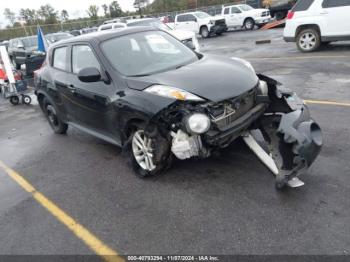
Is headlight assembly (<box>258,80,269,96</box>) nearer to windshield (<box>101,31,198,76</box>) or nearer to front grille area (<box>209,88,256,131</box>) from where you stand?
front grille area (<box>209,88,256,131</box>)

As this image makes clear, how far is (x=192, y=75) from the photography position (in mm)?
4207

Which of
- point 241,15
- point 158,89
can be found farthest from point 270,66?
point 241,15

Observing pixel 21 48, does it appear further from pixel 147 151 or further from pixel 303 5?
pixel 147 151

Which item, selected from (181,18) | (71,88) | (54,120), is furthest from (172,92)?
(181,18)

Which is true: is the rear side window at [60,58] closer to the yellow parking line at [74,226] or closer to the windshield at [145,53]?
the windshield at [145,53]

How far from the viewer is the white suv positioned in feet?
34.4

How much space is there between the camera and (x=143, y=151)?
4387 mm

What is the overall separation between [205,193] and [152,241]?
92 centimetres

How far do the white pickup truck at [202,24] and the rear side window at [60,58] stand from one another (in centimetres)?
1925

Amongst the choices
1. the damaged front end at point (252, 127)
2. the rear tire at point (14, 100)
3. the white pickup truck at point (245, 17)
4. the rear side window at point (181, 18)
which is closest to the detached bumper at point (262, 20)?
the white pickup truck at point (245, 17)

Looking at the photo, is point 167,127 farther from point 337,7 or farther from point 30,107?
point 337,7

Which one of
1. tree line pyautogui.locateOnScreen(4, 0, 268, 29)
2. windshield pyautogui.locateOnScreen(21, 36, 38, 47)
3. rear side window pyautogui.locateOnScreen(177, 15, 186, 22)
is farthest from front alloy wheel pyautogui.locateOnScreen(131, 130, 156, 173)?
tree line pyautogui.locateOnScreen(4, 0, 268, 29)

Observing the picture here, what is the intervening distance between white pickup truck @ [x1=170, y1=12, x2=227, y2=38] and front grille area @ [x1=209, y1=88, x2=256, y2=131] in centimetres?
2097

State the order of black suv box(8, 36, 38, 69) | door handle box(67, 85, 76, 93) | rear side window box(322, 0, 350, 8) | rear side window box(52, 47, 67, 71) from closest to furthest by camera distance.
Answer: door handle box(67, 85, 76, 93)
rear side window box(52, 47, 67, 71)
rear side window box(322, 0, 350, 8)
black suv box(8, 36, 38, 69)
